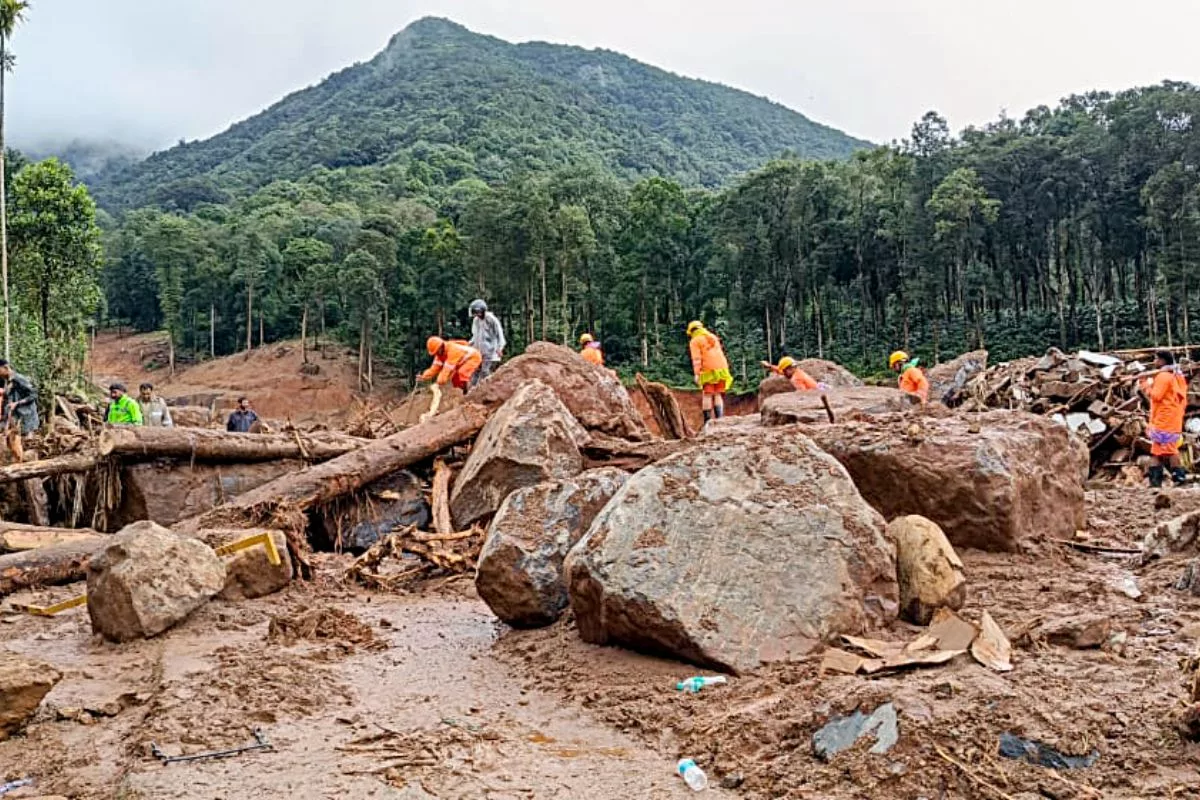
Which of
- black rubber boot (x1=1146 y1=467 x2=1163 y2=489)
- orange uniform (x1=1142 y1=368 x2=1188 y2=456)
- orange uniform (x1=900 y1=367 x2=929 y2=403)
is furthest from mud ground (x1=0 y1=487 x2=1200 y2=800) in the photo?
orange uniform (x1=900 y1=367 x2=929 y2=403)

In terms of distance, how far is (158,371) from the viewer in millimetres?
64062

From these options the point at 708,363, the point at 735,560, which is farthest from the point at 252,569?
the point at 708,363

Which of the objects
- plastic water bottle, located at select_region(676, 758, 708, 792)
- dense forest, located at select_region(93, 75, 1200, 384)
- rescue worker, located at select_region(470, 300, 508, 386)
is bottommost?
plastic water bottle, located at select_region(676, 758, 708, 792)

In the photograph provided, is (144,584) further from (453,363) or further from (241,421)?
(241,421)

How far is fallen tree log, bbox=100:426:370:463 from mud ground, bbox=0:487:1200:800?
350cm

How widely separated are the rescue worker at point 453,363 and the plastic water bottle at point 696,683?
8291 mm

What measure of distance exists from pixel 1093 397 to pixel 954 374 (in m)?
6.80

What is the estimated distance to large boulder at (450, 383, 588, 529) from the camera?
9.02 m

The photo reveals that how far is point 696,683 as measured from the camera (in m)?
4.71

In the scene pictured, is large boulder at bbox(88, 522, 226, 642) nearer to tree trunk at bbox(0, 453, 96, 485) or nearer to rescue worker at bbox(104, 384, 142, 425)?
tree trunk at bbox(0, 453, 96, 485)

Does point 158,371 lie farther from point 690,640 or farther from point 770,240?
point 690,640

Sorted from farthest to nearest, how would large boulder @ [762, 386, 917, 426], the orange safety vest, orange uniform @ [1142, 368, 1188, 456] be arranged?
1. the orange safety vest
2. large boulder @ [762, 386, 917, 426]
3. orange uniform @ [1142, 368, 1188, 456]

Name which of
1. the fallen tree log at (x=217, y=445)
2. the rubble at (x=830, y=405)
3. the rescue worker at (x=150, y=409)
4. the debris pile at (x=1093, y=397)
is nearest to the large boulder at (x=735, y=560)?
the fallen tree log at (x=217, y=445)

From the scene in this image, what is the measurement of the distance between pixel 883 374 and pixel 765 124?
535 ft
